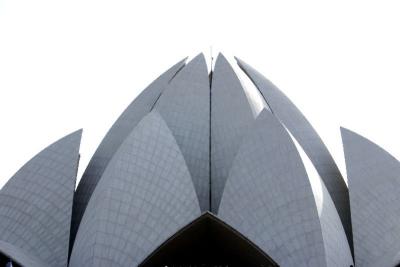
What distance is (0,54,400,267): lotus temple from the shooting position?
1587cm

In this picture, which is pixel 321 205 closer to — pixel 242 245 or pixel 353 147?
pixel 242 245

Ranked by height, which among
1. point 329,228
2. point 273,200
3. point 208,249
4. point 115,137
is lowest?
point 208,249

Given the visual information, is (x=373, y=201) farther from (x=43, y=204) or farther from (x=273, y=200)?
(x=43, y=204)

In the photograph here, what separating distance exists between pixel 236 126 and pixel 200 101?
200 cm

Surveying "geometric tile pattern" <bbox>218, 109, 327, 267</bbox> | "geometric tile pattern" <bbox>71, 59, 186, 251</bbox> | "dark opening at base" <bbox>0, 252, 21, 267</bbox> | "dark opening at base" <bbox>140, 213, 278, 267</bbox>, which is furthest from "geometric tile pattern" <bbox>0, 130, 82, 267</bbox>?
"geometric tile pattern" <bbox>218, 109, 327, 267</bbox>

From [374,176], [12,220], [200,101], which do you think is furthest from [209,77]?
[12,220]

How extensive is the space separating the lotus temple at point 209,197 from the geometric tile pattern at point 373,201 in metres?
0.03

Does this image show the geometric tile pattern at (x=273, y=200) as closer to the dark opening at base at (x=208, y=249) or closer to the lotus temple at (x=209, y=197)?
the lotus temple at (x=209, y=197)

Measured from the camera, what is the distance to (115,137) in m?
21.6

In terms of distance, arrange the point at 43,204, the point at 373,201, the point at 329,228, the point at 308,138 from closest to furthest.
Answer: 1. the point at 329,228
2. the point at 373,201
3. the point at 43,204
4. the point at 308,138

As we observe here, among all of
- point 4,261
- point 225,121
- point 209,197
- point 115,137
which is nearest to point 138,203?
point 209,197

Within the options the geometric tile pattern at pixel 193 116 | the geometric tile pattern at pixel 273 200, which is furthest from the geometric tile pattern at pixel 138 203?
the geometric tile pattern at pixel 193 116

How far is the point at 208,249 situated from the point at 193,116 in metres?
5.17

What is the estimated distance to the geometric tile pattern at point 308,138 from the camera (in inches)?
769
